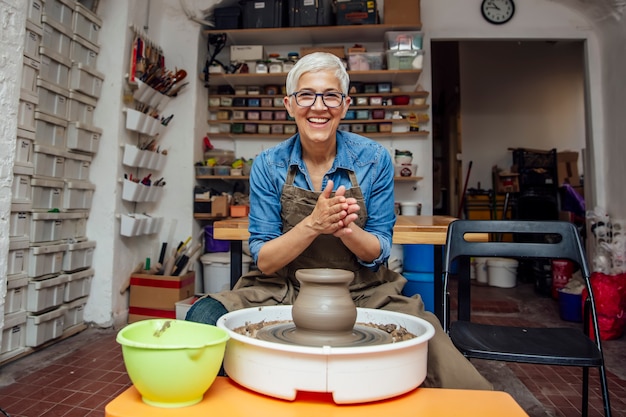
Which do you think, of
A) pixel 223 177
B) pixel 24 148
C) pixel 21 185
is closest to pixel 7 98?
pixel 24 148

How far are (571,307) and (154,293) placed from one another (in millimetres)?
3687

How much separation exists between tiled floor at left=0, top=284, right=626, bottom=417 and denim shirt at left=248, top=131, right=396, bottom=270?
136 cm

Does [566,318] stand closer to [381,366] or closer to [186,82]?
[381,366]

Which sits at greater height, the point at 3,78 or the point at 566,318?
the point at 3,78

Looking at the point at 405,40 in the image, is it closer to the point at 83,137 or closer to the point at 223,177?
the point at 223,177

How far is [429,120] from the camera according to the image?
14.2ft

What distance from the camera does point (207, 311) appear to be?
1.23 m

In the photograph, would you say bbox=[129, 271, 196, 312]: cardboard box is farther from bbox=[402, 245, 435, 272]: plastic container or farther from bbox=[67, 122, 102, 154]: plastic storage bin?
bbox=[402, 245, 435, 272]: plastic container

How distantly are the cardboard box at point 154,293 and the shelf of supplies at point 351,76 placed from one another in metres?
2.07

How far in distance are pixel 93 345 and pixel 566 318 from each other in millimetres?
3965

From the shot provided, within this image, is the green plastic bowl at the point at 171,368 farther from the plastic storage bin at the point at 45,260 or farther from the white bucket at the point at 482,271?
the white bucket at the point at 482,271

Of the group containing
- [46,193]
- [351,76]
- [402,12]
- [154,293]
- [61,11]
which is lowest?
[154,293]

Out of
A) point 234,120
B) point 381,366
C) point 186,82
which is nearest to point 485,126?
point 234,120

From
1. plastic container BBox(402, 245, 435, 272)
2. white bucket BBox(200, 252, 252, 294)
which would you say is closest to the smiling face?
plastic container BBox(402, 245, 435, 272)
